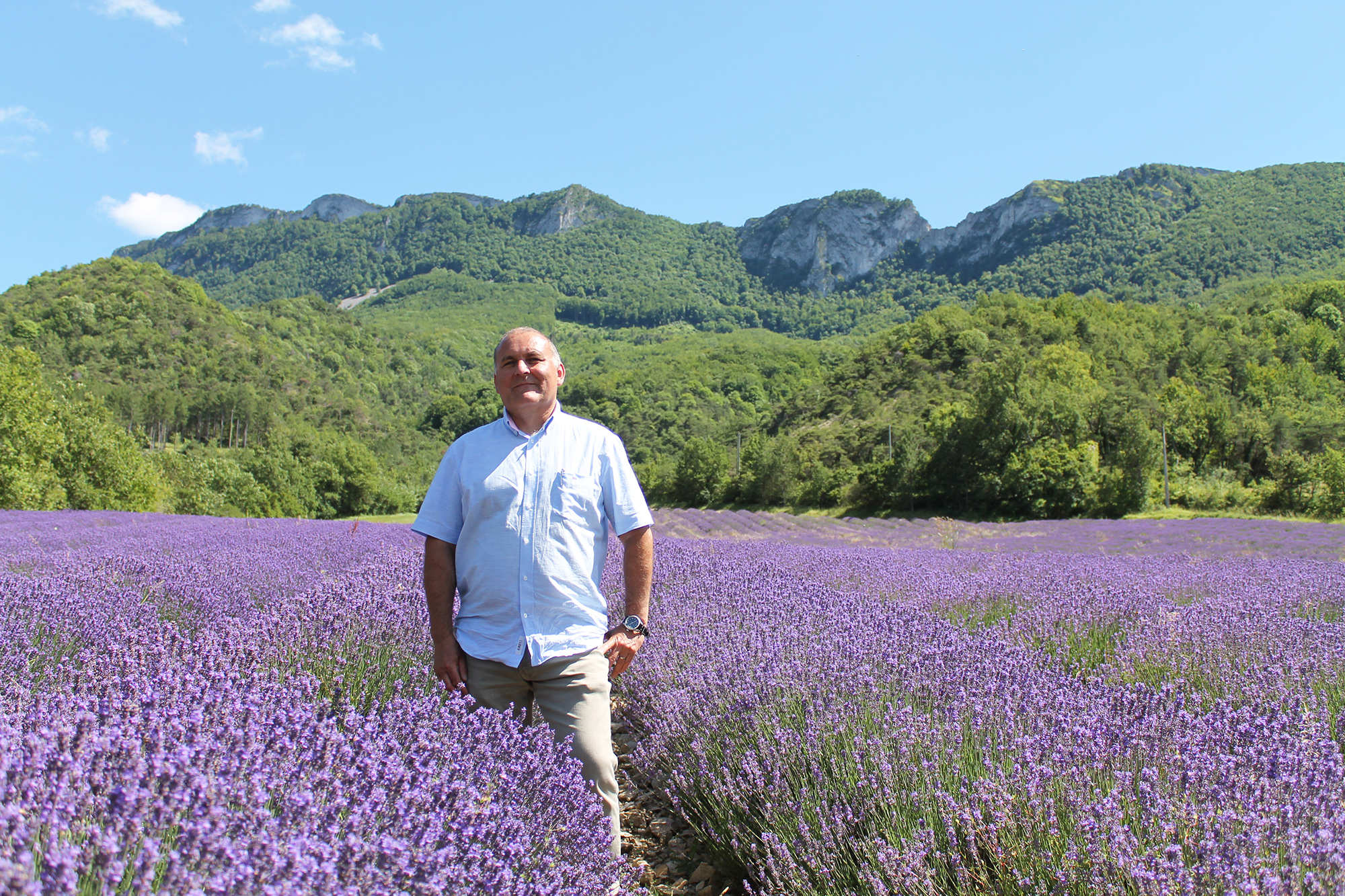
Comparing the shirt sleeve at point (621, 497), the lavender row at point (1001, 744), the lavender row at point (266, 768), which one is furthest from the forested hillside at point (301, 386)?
the shirt sleeve at point (621, 497)

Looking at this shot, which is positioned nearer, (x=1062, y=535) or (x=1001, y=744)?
(x=1001, y=744)

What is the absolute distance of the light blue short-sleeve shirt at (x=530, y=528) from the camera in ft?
6.88

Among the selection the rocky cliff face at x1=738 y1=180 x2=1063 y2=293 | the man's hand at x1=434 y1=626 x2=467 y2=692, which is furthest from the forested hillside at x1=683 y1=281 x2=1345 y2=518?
the rocky cliff face at x1=738 y1=180 x2=1063 y2=293

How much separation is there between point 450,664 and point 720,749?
961 millimetres

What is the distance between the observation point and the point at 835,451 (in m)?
46.2

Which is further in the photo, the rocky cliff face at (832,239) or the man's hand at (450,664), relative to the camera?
the rocky cliff face at (832,239)

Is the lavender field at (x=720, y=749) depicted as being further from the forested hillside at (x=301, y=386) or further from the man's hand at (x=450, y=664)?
the forested hillside at (x=301, y=386)

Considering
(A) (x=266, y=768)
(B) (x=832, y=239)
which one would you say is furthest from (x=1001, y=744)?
(B) (x=832, y=239)

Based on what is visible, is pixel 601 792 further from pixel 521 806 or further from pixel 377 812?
pixel 377 812

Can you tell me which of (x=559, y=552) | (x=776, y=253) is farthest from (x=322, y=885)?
(x=776, y=253)

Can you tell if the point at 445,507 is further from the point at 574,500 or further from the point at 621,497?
the point at 621,497

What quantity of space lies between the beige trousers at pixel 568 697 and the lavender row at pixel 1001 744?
40cm

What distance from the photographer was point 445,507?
2191mm

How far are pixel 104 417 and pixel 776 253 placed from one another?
152 meters
